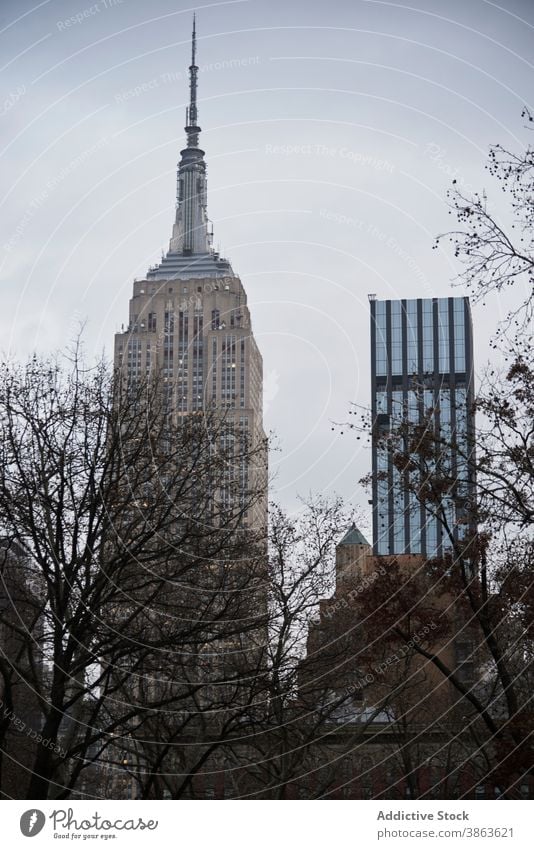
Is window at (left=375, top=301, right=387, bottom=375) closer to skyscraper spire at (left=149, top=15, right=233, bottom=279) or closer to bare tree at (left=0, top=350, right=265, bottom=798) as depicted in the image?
skyscraper spire at (left=149, top=15, right=233, bottom=279)

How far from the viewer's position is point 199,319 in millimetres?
33844

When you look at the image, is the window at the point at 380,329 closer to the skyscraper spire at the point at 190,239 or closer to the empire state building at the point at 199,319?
the skyscraper spire at the point at 190,239

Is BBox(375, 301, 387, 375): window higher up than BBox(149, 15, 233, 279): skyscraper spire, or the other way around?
BBox(375, 301, 387, 375): window

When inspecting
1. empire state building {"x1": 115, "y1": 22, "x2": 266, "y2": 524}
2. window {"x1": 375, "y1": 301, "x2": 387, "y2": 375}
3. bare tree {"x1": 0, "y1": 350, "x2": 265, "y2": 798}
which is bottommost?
bare tree {"x1": 0, "y1": 350, "x2": 265, "y2": 798}

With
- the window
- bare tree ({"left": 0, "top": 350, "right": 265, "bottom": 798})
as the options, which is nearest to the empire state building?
bare tree ({"left": 0, "top": 350, "right": 265, "bottom": 798})

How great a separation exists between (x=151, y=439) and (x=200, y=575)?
206 inches

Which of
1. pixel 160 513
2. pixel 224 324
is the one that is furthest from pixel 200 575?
pixel 224 324

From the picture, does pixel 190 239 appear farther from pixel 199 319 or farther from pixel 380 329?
pixel 380 329

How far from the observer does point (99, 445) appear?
19.8 m

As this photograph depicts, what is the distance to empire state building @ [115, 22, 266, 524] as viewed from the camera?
29.5 m

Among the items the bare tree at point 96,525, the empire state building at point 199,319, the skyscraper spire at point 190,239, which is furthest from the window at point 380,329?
the bare tree at point 96,525

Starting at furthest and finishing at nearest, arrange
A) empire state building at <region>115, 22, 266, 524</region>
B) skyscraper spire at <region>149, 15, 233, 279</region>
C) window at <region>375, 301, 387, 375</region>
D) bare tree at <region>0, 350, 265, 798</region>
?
window at <region>375, 301, 387, 375</region> → skyscraper spire at <region>149, 15, 233, 279</region> → empire state building at <region>115, 22, 266, 524</region> → bare tree at <region>0, 350, 265, 798</region>

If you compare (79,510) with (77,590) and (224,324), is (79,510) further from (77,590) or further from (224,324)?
(224,324)

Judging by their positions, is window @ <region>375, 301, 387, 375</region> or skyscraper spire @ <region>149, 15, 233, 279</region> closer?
skyscraper spire @ <region>149, 15, 233, 279</region>
